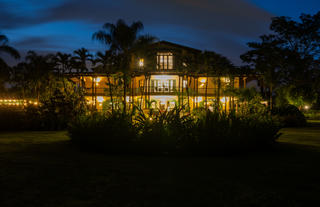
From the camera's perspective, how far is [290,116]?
26766 millimetres

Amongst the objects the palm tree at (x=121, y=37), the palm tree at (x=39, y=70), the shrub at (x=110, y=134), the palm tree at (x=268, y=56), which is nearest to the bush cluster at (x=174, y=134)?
the shrub at (x=110, y=134)

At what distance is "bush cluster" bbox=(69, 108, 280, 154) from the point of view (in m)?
10.2

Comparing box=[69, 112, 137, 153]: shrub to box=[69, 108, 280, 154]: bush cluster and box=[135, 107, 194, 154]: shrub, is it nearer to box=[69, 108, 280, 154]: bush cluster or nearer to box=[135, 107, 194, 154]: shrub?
box=[69, 108, 280, 154]: bush cluster

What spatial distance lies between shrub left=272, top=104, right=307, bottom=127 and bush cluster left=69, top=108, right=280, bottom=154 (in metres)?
16.5

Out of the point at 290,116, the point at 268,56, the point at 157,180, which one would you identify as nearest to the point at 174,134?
the point at 157,180

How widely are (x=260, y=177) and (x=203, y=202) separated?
2528 mm

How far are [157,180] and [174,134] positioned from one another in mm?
3917

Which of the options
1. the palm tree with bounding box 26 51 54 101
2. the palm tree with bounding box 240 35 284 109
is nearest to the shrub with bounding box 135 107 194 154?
the palm tree with bounding box 26 51 54 101

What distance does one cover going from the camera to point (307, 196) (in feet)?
17.7

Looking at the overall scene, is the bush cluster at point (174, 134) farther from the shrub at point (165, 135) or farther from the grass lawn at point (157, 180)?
the grass lawn at point (157, 180)

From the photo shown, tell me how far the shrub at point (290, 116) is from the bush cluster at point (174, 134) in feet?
54.1

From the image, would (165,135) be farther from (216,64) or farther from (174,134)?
(216,64)

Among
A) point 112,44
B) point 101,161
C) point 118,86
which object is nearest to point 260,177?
point 101,161

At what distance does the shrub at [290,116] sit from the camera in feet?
87.0
